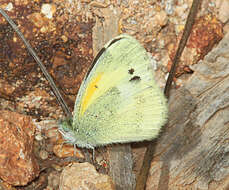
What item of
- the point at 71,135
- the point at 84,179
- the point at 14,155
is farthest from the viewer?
the point at 71,135

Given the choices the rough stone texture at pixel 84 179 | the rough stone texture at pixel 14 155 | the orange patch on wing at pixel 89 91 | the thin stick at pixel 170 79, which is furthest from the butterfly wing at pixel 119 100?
the rough stone texture at pixel 14 155

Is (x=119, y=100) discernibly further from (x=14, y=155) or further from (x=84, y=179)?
(x=14, y=155)

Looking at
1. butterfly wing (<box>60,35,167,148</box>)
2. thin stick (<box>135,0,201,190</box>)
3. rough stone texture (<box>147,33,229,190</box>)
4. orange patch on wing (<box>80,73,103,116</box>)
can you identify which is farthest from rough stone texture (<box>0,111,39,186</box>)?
rough stone texture (<box>147,33,229,190</box>)

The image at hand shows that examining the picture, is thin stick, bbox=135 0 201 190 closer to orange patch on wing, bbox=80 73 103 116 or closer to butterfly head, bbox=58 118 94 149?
butterfly head, bbox=58 118 94 149

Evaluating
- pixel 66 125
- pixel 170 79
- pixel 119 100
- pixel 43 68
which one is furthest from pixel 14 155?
pixel 170 79

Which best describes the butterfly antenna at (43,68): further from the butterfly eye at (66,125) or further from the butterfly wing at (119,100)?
the butterfly wing at (119,100)

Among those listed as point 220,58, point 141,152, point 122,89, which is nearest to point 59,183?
point 141,152
